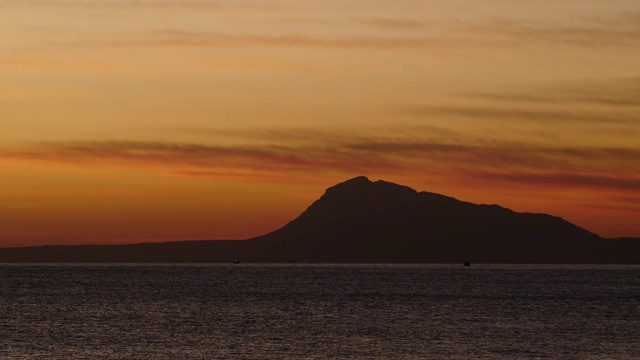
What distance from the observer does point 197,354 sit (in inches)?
3893

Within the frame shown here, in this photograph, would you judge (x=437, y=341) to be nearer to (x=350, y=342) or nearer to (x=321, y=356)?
(x=350, y=342)

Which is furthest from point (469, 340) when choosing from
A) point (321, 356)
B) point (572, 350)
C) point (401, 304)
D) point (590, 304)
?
point (590, 304)

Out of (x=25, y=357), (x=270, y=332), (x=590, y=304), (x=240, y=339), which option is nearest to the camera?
(x=25, y=357)

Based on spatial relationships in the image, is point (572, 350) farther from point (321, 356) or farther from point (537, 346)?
point (321, 356)

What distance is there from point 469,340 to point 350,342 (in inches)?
504

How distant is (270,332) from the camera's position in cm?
12238


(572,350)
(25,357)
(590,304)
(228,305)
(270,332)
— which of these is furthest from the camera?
(590,304)

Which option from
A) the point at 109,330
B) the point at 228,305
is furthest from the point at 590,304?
the point at 109,330

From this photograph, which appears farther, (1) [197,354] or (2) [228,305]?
(2) [228,305]

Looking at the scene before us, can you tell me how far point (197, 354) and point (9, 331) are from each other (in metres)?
34.1

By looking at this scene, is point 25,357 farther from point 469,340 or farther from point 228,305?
point 228,305

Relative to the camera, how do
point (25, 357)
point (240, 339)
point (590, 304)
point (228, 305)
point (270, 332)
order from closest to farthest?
point (25, 357) → point (240, 339) → point (270, 332) → point (228, 305) → point (590, 304)

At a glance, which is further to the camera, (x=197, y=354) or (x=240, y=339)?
(x=240, y=339)

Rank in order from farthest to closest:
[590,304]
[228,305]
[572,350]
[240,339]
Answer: [590,304] → [228,305] → [240,339] → [572,350]
